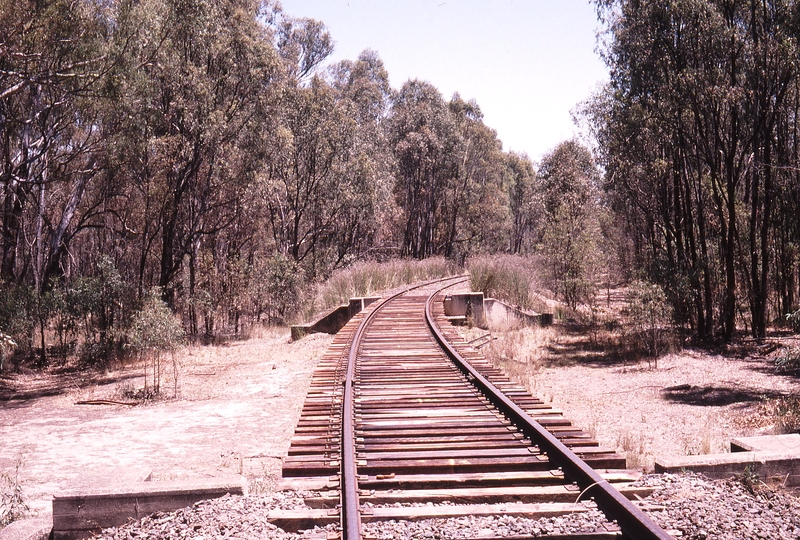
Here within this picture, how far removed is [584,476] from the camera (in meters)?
4.69

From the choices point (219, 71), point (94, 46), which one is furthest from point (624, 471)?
point (219, 71)

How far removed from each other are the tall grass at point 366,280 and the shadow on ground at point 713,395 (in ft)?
38.0

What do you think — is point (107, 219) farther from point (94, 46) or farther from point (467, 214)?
point (467, 214)

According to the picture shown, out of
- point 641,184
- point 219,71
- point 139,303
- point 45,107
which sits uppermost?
point 219,71

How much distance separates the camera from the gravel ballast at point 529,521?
13.1 ft

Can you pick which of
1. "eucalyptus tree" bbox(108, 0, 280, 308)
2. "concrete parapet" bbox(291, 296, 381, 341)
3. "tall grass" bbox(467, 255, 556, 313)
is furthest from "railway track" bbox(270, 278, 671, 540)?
"tall grass" bbox(467, 255, 556, 313)

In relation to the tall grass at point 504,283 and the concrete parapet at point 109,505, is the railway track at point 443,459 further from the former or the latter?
the tall grass at point 504,283

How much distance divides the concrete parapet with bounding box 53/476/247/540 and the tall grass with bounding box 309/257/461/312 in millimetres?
17597

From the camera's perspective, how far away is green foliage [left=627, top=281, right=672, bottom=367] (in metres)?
17.8

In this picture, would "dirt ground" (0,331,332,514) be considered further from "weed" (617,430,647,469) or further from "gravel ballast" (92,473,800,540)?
"weed" (617,430,647,469)

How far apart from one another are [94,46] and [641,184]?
737 inches

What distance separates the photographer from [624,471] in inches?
194

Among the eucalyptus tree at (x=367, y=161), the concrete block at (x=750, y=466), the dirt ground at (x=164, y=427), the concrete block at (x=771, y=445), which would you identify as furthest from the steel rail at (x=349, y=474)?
the eucalyptus tree at (x=367, y=161)

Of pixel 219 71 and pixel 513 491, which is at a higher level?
pixel 219 71
